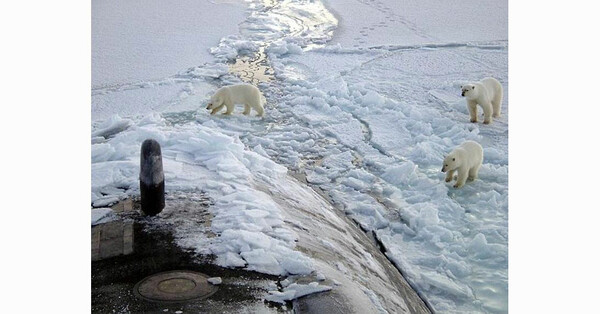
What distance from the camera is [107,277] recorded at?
10.4ft

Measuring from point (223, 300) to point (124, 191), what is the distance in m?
1.43

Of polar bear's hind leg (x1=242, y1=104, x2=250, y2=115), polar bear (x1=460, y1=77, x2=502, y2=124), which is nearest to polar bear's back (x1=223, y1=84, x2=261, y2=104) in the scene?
polar bear's hind leg (x1=242, y1=104, x2=250, y2=115)

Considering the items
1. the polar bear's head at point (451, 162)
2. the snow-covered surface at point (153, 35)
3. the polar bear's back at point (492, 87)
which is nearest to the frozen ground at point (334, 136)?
the snow-covered surface at point (153, 35)

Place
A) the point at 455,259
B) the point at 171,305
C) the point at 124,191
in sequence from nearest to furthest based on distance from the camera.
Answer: the point at 171,305
the point at 124,191
the point at 455,259

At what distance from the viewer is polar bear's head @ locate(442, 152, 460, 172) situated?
561 centimetres

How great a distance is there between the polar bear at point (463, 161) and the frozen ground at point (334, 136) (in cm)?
11

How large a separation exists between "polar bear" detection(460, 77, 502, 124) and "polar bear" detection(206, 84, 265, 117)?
2.24m

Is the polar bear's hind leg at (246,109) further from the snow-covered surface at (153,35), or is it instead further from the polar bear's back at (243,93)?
the snow-covered surface at (153,35)

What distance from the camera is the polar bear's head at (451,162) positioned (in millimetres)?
5613

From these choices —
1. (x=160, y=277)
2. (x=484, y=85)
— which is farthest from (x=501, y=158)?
(x=160, y=277)

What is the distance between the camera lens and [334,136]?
709 cm

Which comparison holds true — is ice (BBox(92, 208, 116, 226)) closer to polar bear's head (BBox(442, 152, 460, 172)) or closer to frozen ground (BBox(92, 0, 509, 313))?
frozen ground (BBox(92, 0, 509, 313))

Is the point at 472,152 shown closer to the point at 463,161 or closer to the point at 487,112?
the point at 463,161
